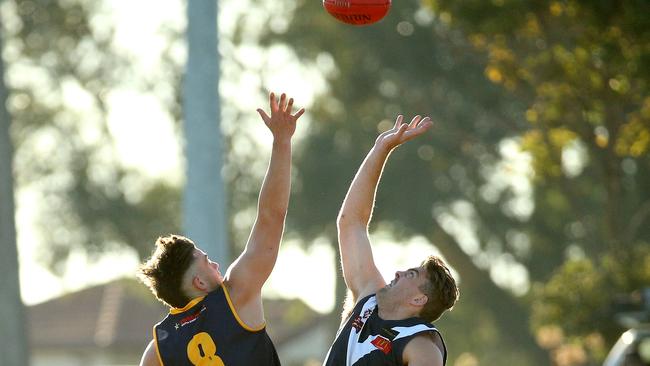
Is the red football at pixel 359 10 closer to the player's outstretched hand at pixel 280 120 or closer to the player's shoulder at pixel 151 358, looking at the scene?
the player's outstretched hand at pixel 280 120

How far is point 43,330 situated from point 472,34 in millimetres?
49484

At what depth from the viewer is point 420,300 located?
7516 mm

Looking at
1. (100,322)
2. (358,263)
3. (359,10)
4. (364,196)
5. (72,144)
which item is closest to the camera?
(358,263)

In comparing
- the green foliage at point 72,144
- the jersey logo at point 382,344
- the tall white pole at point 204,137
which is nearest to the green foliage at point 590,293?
the tall white pole at point 204,137

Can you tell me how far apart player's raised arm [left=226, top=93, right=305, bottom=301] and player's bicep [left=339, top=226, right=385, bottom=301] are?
2.13 ft

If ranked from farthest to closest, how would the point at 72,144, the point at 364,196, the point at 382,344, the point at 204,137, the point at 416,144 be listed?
the point at 72,144 < the point at 416,144 < the point at 204,137 < the point at 364,196 < the point at 382,344

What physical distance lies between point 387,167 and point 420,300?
25670 millimetres

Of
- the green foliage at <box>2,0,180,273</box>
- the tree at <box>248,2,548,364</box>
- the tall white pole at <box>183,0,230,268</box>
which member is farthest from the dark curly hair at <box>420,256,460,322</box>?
the green foliage at <box>2,0,180,273</box>

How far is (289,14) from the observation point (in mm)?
34594

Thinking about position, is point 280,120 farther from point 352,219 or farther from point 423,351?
point 423,351

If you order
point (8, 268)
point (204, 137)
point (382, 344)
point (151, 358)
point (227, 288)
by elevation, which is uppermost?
point (8, 268)

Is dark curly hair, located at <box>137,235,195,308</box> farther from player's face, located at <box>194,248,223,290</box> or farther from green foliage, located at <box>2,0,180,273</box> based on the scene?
green foliage, located at <box>2,0,180,273</box>

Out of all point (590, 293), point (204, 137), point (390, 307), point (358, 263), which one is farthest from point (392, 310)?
point (590, 293)

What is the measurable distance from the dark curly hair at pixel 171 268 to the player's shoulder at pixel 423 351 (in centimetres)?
108
